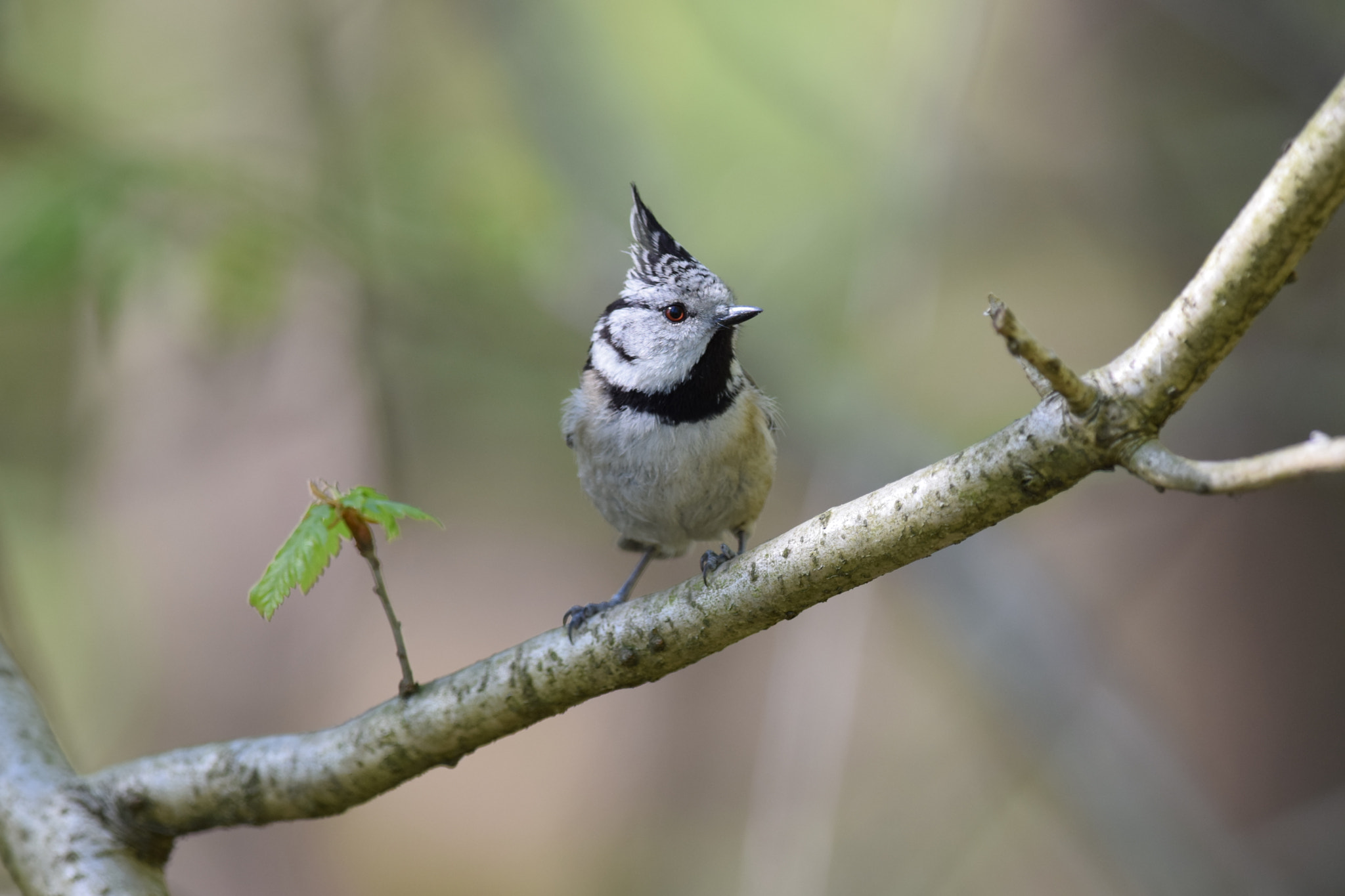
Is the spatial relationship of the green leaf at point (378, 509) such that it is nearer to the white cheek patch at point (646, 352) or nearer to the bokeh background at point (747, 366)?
the white cheek patch at point (646, 352)

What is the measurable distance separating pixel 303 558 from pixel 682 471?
5.00 feet

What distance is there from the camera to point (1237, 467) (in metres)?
1.52

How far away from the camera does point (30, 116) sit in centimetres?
468

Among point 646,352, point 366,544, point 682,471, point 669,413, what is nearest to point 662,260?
point 646,352

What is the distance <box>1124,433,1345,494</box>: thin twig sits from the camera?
1.39 metres

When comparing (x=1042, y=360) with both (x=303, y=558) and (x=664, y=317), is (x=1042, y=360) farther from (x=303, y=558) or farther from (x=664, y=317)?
(x=664, y=317)

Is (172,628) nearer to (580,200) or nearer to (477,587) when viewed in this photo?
(477,587)

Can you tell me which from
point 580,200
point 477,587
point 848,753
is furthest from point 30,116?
point 848,753

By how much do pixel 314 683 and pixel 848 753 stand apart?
3.65m

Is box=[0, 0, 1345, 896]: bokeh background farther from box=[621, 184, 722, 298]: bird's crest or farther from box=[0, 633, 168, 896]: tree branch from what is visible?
box=[621, 184, 722, 298]: bird's crest

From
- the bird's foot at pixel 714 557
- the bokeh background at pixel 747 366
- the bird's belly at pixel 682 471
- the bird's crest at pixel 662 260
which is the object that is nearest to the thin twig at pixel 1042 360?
the bird's foot at pixel 714 557

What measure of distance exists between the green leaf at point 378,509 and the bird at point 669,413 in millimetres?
1175

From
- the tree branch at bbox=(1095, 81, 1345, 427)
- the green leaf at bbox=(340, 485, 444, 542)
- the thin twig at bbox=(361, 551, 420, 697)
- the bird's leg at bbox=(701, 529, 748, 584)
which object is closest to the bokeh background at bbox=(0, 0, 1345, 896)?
the bird's leg at bbox=(701, 529, 748, 584)

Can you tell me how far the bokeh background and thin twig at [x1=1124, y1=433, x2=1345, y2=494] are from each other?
307cm
